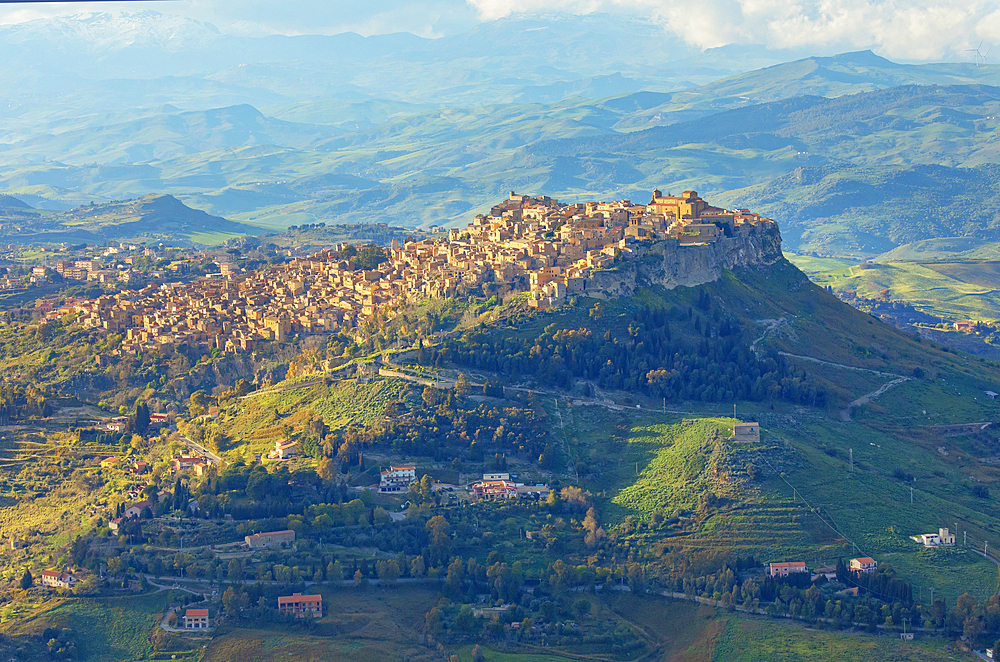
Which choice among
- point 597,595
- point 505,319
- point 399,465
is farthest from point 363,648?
point 505,319

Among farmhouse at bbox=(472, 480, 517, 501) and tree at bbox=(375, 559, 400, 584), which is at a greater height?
farmhouse at bbox=(472, 480, 517, 501)

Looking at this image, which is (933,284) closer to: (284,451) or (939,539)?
(939,539)

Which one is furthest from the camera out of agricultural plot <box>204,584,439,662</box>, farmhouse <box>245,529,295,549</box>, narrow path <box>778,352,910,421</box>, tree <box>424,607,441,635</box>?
narrow path <box>778,352,910,421</box>

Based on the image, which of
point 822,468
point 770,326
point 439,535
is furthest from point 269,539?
point 770,326

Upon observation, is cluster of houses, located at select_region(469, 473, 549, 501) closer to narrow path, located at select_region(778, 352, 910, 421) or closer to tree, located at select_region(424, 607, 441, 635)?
tree, located at select_region(424, 607, 441, 635)

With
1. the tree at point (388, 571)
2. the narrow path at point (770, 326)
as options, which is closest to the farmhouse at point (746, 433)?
the narrow path at point (770, 326)

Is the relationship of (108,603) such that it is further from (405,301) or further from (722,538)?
(405,301)

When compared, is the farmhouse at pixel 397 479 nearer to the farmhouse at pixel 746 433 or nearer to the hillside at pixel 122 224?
the farmhouse at pixel 746 433

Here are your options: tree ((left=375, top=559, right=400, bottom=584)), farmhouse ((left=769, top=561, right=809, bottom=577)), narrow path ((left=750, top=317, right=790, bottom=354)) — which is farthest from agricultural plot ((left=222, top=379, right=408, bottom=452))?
farmhouse ((left=769, top=561, right=809, bottom=577))

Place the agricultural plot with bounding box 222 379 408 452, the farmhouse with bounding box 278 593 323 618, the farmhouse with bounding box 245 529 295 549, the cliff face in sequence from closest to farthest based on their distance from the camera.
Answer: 1. the farmhouse with bounding box 278 593 323 618
2. the farmhouse with bounding box 245 529 295 549
3. the agricultural plot with bounding box 222 379 408 452
4. the cliff face
